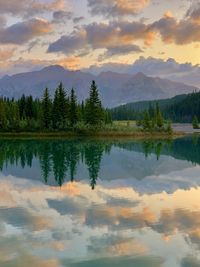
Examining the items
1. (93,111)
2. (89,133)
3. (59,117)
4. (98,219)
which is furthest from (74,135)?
(98,219)

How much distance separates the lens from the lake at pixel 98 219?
1672 cm

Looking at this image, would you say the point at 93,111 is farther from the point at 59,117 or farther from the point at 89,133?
the point at 59,117

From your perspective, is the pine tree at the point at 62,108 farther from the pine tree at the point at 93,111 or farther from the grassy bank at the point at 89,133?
the pine tree at the point at 93,111

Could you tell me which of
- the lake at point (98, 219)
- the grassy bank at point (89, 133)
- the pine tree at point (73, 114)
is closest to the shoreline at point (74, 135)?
the grassy bank at point (89, 133)

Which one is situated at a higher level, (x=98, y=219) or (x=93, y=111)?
(x=93, y=111)

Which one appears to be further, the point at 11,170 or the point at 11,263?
the point at 11,170

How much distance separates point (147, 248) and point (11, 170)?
32149 mm

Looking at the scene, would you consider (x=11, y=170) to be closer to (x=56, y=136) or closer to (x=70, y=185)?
(x=70, y=185)

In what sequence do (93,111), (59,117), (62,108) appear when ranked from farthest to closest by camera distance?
(93,111) < (62,108) < (59,117)

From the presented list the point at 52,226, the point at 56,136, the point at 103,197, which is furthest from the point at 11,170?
the point at 56,136

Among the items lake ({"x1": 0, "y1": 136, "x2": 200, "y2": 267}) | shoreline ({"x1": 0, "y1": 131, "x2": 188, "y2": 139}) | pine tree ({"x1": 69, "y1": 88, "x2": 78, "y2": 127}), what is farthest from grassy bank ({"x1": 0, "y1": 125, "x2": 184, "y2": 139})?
lake ({"x1": 0, "y1": 136, "x2": 200, "y2": 267})

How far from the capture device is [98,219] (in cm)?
2283

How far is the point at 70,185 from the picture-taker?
119ft

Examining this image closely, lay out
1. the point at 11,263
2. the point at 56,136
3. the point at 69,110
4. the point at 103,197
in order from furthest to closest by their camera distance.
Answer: the point at 69,110, the point at 56,136, the point at 103,197, the point at 11,263
